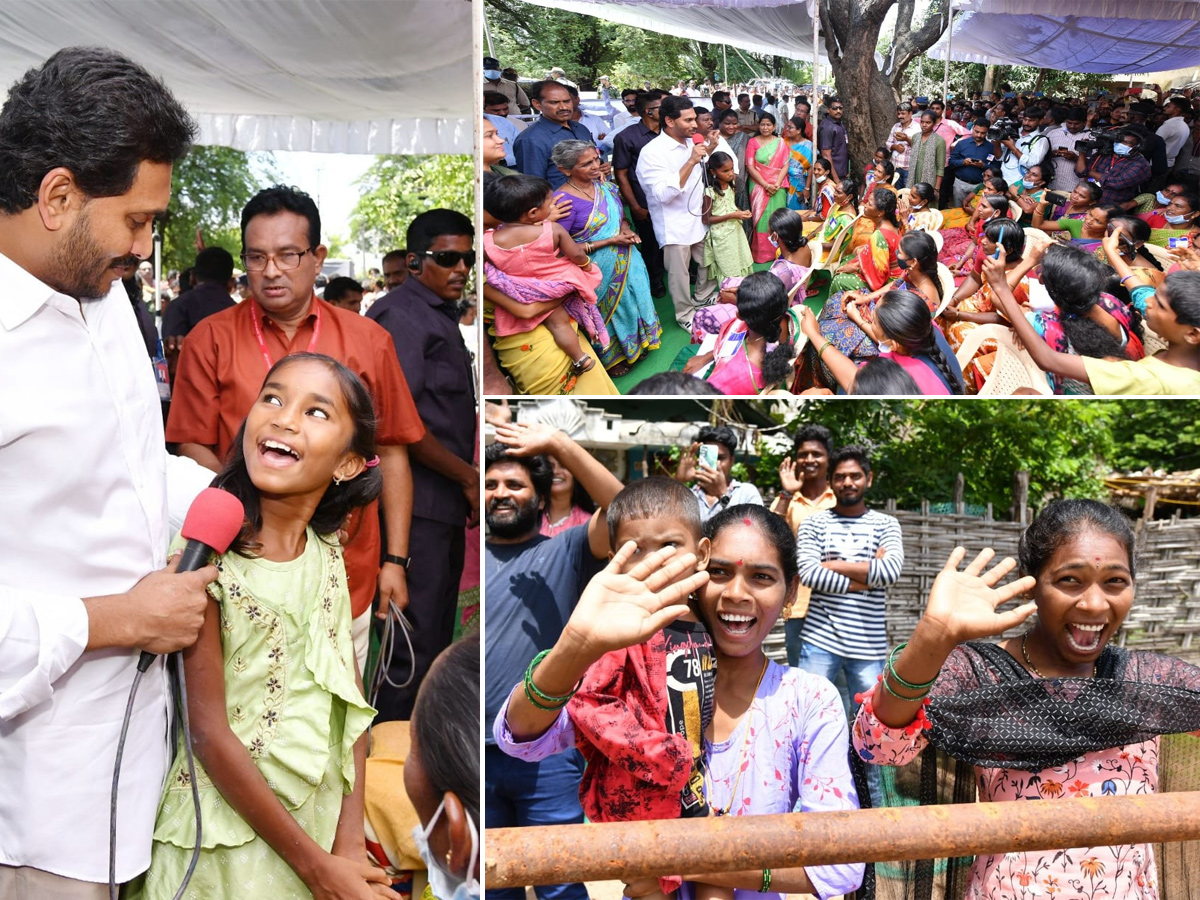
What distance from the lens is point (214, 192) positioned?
14.0 feet

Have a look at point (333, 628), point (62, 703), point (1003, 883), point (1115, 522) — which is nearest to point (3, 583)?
point (62, 703)

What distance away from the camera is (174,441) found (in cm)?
207

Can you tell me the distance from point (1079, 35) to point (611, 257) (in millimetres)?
1319

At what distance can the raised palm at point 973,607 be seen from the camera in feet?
5.38

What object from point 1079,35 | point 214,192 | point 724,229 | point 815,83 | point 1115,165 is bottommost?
point 724,229

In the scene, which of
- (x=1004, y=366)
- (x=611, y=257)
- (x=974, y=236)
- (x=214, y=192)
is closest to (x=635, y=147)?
(x=611, y=257)

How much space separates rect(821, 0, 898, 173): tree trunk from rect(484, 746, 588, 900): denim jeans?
158cm

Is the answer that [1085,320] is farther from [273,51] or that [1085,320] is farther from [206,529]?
[273,51]

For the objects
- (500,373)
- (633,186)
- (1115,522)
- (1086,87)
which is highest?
(1086,87)

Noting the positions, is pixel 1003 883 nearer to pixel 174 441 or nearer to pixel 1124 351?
pixel 1124 351

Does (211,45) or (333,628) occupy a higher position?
(211,45)

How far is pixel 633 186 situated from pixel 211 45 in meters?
1.16

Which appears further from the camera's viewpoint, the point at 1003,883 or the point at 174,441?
the point at 174,441

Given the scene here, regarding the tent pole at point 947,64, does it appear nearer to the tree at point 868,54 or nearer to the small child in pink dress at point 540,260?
the tree at point 868,54
